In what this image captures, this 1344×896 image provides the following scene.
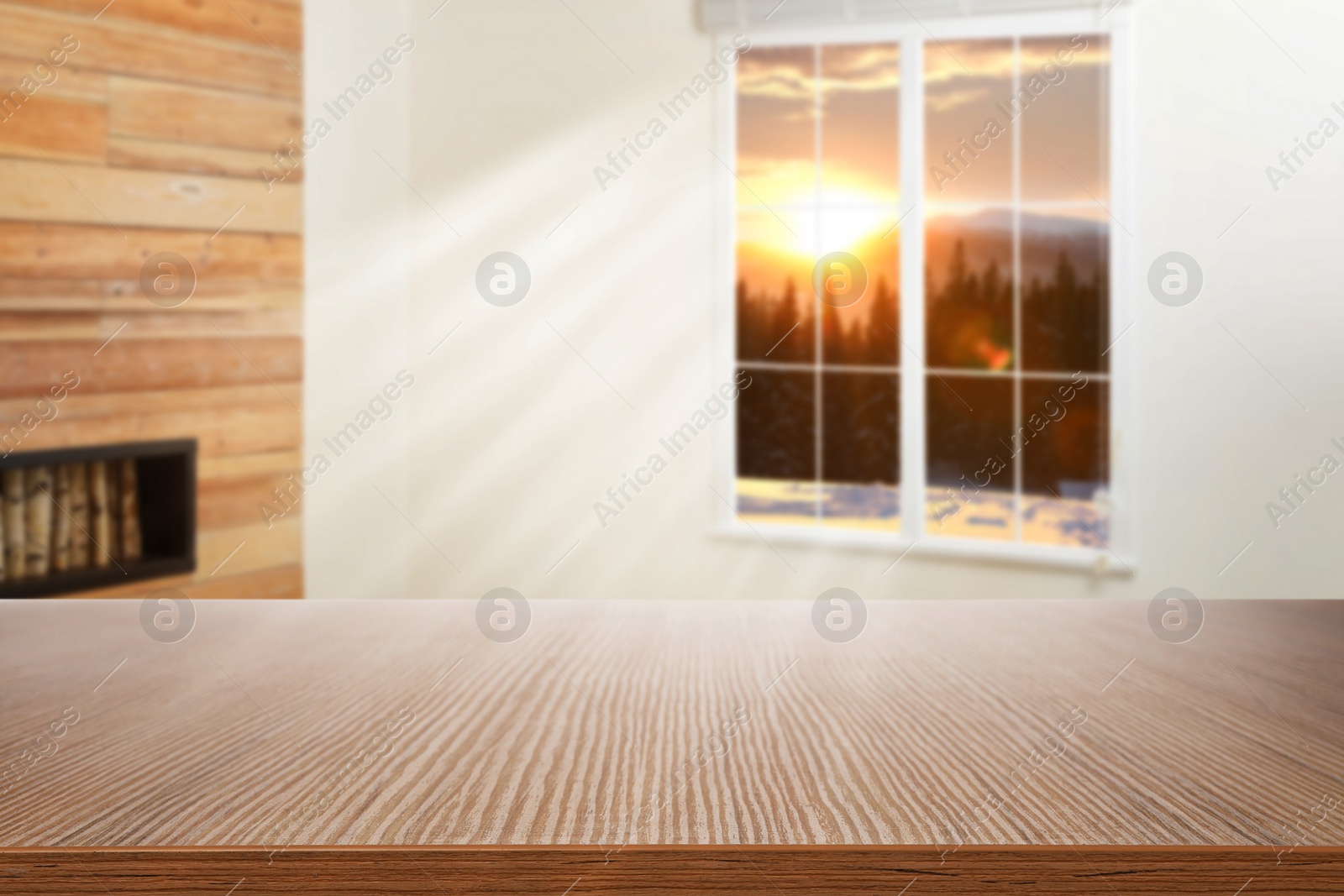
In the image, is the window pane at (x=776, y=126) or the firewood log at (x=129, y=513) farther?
the window pane at (x=776, y=126)

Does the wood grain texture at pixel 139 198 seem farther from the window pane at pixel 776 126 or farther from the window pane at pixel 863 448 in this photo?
the window pane at pixel 863 448

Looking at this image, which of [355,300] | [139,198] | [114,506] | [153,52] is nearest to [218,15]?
[153,52]

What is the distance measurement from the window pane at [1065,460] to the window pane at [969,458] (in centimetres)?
7

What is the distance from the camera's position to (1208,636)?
0.60 m

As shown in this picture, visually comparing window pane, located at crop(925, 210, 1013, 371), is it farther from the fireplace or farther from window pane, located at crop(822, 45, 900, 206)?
the fireplace

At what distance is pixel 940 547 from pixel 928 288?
838mm

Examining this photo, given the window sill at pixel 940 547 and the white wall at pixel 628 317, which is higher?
the white wall at pixel 628 317

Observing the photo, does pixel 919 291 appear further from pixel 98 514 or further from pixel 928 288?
pixel 98 514

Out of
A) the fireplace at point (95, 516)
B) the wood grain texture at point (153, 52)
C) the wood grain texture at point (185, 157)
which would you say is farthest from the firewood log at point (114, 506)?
the wood grain texture at point (153, 52)

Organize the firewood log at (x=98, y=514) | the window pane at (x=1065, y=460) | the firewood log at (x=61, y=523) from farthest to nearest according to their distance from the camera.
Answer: the window pane at (x=1065, y=460)
the firewood log at (x=98, y=514)
the firewood log at (x=61, y=523)

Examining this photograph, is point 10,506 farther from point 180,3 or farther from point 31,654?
point 31,654

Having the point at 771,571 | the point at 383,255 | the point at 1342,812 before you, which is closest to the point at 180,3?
the point at 383,255

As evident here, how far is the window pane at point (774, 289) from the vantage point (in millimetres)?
3609

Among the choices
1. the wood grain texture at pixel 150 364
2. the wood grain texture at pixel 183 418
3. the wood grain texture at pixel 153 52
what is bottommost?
the wood grain texture at pixel 183 418
